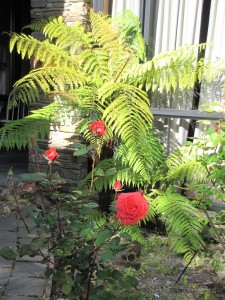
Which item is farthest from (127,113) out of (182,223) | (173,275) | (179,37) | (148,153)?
(173,275)

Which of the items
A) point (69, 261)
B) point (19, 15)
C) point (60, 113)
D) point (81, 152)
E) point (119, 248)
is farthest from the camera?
point (19, 15)

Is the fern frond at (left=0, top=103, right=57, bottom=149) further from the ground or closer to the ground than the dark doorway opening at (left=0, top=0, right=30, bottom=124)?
closer to the ground

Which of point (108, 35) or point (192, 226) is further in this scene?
point (108, 35)

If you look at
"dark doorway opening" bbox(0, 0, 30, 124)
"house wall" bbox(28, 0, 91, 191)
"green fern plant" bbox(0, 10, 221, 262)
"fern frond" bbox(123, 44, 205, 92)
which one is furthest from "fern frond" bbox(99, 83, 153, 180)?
"dark doorway opening" bbox(0, 0, 30, 124)

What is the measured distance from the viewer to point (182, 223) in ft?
8.43

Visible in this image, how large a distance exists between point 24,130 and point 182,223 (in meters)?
1.38

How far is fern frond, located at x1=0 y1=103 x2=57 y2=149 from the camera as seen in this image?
2836 mm

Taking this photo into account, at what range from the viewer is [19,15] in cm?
638

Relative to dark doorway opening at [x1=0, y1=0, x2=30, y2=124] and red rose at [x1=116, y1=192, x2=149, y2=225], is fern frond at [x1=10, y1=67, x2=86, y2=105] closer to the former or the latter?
red rose at [x1=116, y1=192, x2=149, y2=225]

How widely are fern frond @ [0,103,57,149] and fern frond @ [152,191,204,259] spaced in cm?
106

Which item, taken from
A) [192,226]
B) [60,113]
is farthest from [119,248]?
[60,113]

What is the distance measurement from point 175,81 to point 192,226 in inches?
46.7

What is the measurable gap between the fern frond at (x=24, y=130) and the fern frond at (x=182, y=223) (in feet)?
3.47

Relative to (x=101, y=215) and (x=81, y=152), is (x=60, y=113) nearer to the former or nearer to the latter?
(x=101, y=215)
